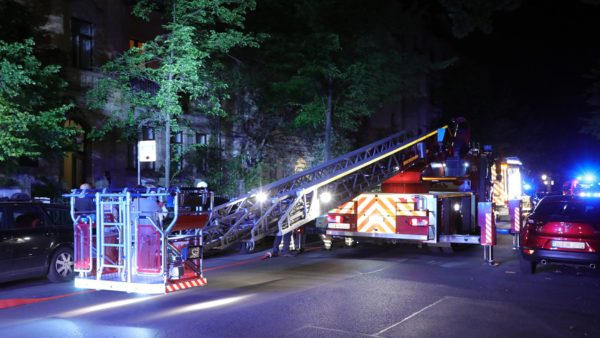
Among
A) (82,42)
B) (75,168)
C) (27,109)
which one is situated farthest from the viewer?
(75,168)

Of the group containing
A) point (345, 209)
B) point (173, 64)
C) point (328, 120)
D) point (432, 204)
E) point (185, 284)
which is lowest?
point (185, 284)

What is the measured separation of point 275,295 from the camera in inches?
350

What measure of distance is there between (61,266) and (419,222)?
7338mm

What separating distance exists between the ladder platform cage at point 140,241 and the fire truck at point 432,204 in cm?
537

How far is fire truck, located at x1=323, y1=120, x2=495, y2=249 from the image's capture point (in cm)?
1303

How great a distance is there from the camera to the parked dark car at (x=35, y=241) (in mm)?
9688

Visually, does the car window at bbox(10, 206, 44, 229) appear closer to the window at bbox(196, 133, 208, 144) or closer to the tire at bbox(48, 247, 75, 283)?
the tire at bbox(48, 247, 75, 283)

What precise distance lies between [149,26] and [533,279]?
18.1m

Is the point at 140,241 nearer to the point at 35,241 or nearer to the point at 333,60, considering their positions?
the point at 35,241

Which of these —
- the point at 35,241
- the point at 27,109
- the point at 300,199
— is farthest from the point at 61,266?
the point at 27,109

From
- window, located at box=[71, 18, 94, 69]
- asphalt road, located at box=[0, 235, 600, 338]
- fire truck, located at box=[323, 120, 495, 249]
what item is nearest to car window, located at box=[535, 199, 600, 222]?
asphalt road, located at box=[0, 235, 600, 338]

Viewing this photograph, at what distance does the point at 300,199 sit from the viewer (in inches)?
511

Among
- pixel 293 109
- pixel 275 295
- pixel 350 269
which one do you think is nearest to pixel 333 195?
pixel 350 269

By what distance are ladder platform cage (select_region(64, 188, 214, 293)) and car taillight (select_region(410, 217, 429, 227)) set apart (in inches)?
216
